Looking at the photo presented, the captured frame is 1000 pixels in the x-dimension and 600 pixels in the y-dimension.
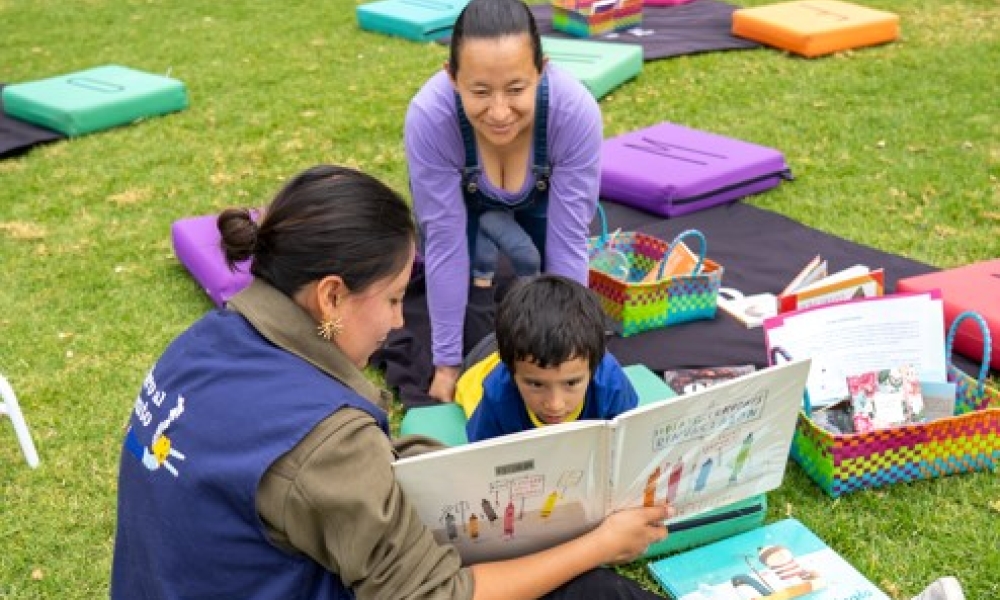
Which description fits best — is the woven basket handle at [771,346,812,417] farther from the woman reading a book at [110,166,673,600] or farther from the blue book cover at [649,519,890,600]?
the woman reading a book at [110,166,673,600]

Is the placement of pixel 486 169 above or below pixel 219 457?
below

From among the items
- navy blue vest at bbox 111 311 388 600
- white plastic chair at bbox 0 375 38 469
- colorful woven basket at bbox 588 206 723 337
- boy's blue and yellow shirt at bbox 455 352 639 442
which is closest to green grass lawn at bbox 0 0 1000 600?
white plastic chair at bbox 0 375 38 469

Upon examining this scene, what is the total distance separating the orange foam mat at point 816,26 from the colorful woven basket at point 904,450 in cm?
453

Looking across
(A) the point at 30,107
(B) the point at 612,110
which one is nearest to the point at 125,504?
(B) the point at 612,110

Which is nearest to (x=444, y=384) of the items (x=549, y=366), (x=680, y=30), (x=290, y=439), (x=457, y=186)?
(x=457, y=186)

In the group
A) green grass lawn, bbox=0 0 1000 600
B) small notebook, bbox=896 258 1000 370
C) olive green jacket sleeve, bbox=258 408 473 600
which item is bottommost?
green grass lawn, bbox=0 0 1000 600

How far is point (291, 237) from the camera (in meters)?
1.74

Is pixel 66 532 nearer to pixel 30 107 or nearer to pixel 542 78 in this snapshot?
pixel 542 78

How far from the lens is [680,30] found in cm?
782

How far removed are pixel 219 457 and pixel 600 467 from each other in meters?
0.80

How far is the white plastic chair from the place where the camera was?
10.3 ft

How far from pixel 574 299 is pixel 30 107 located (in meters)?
5.09

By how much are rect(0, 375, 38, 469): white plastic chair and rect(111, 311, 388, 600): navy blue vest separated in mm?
1555

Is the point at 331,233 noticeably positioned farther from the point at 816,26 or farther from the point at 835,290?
the point at 816,26
